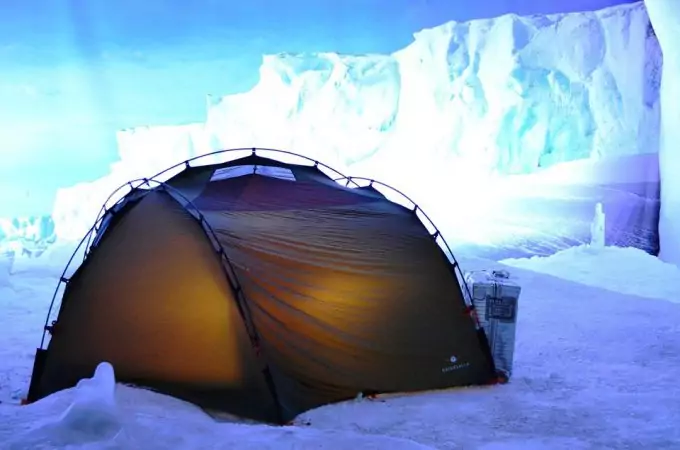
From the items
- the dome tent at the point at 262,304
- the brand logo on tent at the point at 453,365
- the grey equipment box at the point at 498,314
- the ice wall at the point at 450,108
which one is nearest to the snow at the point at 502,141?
the ice wall at the point at 450,108

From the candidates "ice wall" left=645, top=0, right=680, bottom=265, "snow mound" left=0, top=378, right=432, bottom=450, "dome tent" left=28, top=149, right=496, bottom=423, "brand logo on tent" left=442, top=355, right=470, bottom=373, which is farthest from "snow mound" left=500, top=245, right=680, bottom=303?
"snow mound" left=0, top=378, right=432, bottom=450

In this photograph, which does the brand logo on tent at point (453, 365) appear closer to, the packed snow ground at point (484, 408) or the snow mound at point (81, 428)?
the packed snow ground at point (484, 408)

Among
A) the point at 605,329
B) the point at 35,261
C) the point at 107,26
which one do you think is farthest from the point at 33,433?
the point at 107,26

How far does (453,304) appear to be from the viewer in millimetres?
4180

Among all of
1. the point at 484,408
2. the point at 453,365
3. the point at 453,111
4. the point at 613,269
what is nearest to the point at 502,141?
the point at 453,111

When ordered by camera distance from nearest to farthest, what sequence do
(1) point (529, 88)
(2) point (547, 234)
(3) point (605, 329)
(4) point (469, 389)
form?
1. (4) point (469, 389)
2. (3) point (605, 329)
3. (2) point (547, 234)
4. (1) point (529, 88)

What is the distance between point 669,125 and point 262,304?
9852mm

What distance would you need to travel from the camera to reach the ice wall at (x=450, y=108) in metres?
12.0

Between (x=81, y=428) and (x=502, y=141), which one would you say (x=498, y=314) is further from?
(x=502, y=141)

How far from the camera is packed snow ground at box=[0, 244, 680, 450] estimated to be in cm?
236

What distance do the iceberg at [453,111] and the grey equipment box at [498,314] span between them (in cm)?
794

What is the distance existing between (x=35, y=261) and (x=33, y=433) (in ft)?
30.5

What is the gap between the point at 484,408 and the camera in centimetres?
365

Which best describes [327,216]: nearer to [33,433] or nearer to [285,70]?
[33,433]
